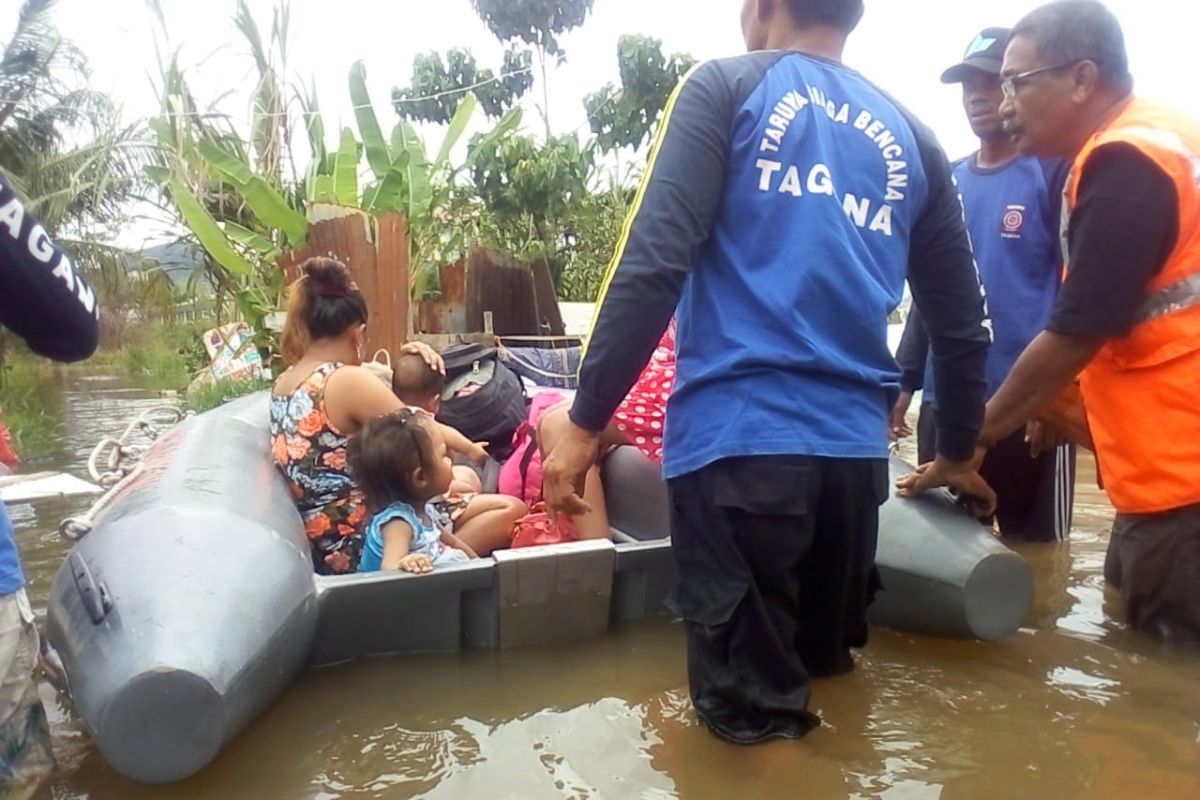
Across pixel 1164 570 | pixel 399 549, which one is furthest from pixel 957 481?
pixel 399 549

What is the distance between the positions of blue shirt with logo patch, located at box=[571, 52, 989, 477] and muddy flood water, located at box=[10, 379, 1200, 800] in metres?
0.65

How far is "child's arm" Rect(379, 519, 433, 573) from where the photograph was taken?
2676mm

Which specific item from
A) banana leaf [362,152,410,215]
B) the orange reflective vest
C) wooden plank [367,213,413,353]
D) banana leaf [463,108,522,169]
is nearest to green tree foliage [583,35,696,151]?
banana leaf [463,108,522,169]

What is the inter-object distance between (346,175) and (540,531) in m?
5.26

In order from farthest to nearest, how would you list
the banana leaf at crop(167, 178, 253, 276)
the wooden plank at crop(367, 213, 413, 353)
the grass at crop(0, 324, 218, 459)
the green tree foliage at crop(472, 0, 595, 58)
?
1. the green tree foliage at crop(472, 0, 595, 58)
2. the grass at crop(0, 324, 218, 459)
3. the banana leaf at crop(167, 178, 253, 276)
4. the wooden plank at crop(367, 213, 413, 353)

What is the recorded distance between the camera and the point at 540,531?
3316 millimetres

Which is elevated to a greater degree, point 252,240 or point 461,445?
point 252,240

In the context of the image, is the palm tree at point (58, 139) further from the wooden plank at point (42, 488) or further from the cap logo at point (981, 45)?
the cap logo at point (981, 45)

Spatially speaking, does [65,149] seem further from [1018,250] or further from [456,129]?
[1018,250]

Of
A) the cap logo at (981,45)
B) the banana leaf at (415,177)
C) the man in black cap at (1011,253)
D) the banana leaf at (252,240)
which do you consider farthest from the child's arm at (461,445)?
the banana leaf at (252,240)

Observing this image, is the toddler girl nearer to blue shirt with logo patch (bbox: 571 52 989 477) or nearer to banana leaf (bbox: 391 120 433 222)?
blue shirt with logo patch (bbox: 571 52 989 477)

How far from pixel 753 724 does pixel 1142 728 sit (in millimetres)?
969

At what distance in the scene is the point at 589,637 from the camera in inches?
116

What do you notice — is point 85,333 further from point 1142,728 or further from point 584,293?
point 584,293
